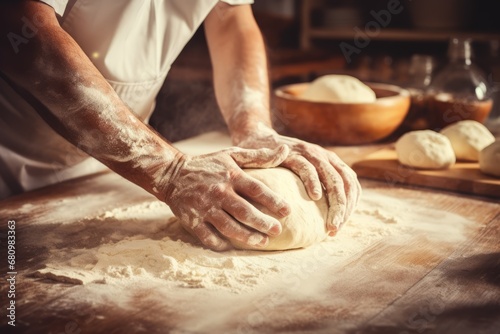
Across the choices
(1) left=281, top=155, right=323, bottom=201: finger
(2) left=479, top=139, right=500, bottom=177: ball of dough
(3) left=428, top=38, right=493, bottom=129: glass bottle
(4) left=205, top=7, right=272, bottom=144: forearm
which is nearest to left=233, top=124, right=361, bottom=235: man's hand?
(1) left=281, top=155, right=323, bottom=201: finger

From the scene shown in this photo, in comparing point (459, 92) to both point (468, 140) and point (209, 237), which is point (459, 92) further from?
point (209, 237)

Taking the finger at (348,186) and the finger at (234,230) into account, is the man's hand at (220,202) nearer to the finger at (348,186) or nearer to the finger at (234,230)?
the finger at (234,230)

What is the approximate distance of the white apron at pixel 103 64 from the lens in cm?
158

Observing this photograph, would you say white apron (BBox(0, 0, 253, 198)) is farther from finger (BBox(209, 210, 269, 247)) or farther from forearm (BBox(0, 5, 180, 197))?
finger (BBox(209, 210, 269, 247))

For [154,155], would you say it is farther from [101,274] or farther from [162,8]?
[162,8]

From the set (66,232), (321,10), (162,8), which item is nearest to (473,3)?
(321,10)

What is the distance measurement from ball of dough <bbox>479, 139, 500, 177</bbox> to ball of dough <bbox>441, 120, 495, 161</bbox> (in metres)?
0.12

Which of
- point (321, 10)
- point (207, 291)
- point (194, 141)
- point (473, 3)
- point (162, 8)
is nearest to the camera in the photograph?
point (207, 291)

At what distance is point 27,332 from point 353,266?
0.67m

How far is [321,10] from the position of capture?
158 inches

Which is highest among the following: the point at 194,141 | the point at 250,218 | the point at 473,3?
the point at 473,3

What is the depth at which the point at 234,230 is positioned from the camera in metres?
1.21

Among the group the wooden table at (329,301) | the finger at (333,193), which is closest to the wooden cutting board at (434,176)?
the wooden table at (329,301)

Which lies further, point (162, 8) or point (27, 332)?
point (162, 8)
